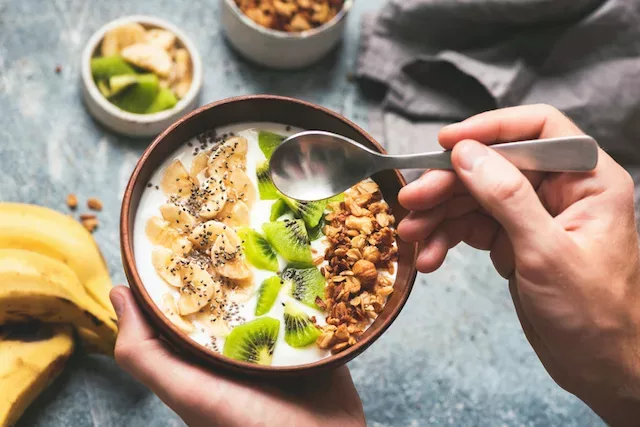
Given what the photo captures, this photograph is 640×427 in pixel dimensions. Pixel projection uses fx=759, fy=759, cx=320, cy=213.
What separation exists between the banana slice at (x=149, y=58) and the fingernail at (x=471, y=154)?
2.49 feet

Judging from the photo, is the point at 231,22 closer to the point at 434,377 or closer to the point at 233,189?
the point at 233,189

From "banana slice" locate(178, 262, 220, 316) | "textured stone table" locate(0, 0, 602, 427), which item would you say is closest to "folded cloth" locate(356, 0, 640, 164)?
"textured stone table" locate(0, 0, 602, 427)

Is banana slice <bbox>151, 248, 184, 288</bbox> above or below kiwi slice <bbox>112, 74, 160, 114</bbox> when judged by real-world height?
above

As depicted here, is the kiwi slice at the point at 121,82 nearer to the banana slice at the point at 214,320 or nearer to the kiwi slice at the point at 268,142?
the kiwi slice at the point at 268,142

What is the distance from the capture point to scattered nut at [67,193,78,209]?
57.3 inches

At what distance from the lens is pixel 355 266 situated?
3.48ft

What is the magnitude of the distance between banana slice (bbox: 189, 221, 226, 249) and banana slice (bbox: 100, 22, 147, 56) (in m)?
0.60

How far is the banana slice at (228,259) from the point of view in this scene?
3.46 feet

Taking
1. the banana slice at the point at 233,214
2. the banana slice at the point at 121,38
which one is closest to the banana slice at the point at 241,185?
the banana slice at the point at 233,214

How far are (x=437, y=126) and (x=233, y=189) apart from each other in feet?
1.97

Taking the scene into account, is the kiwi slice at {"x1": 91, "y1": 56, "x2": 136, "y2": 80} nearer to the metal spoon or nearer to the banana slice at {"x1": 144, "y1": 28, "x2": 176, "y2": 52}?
the banana slice at {"x1": 144, "y1": 28, "x2": 176, "y2": 52}

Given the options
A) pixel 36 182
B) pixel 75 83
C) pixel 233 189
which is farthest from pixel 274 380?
pixel 75 83

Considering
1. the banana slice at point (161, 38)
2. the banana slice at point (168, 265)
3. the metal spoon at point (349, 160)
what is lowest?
the banana slice at point (161, 38)

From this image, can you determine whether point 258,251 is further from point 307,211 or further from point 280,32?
point 280,32
